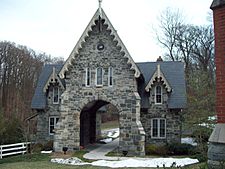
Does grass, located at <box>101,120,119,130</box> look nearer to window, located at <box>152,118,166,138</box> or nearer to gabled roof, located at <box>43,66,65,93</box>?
gabled roof, located at <box>43,66,65,93</box>

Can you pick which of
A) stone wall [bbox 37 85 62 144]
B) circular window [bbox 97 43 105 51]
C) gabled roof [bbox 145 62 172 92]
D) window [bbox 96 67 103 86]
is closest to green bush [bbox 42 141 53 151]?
stone wall [bbox 37 85 62 144]

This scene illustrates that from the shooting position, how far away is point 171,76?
27.8m

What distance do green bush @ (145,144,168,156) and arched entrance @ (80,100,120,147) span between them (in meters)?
6.29

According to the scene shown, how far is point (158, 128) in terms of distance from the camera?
25.7 meters

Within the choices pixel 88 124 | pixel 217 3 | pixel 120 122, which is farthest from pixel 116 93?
pixel 217 3

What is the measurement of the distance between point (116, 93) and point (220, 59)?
14.6 meters

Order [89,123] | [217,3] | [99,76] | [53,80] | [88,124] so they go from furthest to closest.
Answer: [89,123] < [88,124] < [53,80] < [99,76] < [217,3]

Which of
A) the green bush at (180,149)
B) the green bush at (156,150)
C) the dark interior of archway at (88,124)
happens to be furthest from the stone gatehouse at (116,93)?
the dark interior of archway at (88,124)

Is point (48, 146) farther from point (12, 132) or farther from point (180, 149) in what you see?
point (180, 149)

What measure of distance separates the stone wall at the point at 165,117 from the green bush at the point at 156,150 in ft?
4.95

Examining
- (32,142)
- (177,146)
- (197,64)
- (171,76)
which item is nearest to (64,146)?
(32,142)

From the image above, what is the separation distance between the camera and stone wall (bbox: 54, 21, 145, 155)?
927 inches

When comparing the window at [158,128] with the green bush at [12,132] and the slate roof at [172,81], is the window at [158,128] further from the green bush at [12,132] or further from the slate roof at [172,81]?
the green bush at [12,132]

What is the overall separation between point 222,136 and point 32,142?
828 inches
